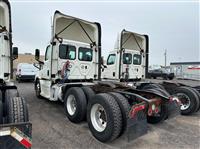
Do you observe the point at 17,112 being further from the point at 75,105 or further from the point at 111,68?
the point at 111,68

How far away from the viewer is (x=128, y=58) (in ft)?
29.3

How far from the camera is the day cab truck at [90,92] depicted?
3605 millimetres

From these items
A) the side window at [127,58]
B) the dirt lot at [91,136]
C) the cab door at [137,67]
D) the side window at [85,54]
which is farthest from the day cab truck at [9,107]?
the cab door at [137,67]

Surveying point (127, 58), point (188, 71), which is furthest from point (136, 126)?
point (188, 71)

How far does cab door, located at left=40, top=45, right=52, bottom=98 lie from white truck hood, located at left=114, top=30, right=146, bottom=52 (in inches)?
132

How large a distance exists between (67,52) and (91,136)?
11.9 feet

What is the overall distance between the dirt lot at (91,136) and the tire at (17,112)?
43.7 inches

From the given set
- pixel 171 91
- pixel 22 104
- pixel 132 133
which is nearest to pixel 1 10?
pixel 22 104

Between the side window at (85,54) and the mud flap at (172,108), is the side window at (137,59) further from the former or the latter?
the mud flap at (172,108)

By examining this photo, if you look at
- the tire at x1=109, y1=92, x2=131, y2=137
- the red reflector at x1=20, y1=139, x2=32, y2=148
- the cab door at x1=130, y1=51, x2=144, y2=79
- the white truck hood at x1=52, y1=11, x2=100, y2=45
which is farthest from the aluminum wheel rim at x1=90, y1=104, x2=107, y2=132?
the cab door at x1=130, y1=51, x2=144, y2=79

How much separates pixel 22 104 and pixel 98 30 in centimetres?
512

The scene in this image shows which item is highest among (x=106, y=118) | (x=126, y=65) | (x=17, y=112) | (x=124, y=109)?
(x=126, y=65)

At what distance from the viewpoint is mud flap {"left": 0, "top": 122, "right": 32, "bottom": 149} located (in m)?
2.27

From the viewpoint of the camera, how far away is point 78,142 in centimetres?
378
